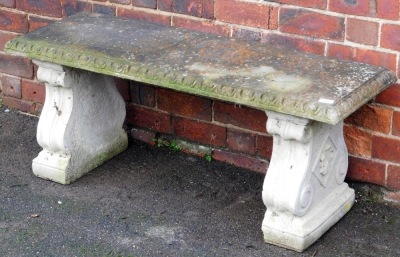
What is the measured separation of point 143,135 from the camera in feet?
14.8

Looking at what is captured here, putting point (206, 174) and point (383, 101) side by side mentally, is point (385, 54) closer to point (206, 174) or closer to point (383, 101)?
point (383, 101)

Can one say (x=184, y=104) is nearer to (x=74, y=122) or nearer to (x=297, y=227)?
(x=74, y=122)

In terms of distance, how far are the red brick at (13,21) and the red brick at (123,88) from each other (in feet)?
1.85

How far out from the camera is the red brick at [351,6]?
12.2ft

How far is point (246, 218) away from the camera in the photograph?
3.86 meters

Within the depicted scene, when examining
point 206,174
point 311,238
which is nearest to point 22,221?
point 206,174

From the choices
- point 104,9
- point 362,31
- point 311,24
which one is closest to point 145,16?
point 104,9

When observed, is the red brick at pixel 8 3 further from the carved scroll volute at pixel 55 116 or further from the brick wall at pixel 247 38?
the carved scroll volute at pixel 55 116

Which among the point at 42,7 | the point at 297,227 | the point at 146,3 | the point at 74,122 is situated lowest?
the point at 297,227

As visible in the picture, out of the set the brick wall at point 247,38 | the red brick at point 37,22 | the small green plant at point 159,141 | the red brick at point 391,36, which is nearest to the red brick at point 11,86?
the brick wall at point 247,38

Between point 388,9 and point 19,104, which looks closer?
point 388,9

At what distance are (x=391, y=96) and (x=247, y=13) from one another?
72 cm

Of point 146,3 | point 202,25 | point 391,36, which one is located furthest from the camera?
point 146,3

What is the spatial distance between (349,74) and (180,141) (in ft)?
3.60
